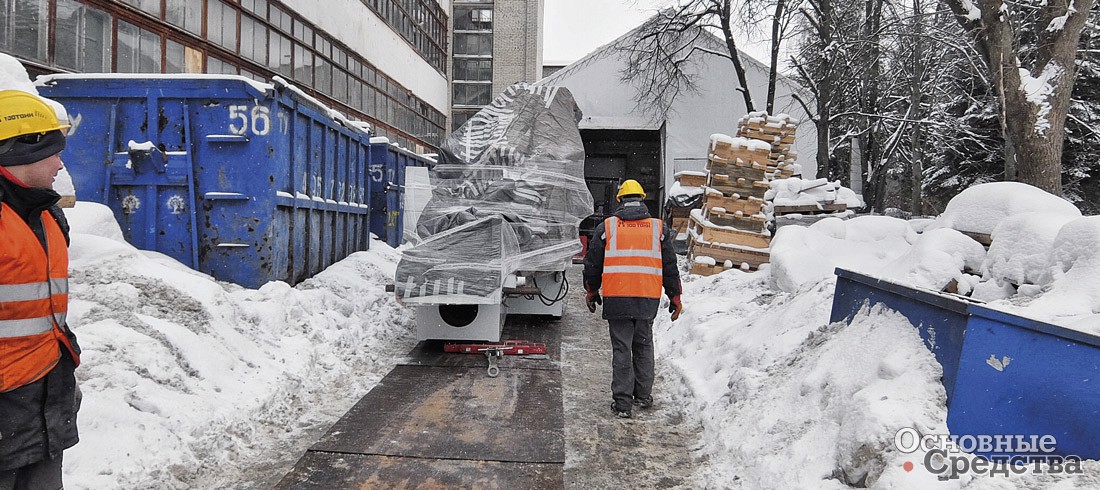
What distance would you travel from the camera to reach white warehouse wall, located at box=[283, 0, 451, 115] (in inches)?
705

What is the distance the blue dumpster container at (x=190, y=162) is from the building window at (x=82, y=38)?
269 cm

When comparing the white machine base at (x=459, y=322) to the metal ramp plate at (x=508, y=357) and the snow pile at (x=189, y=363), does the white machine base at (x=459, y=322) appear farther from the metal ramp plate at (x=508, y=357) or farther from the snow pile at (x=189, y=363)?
the snow pile at (x=189, y=363)

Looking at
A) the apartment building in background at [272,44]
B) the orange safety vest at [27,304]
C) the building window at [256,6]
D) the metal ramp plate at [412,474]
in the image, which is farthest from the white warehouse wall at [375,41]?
the orange safety vest at [27,304]

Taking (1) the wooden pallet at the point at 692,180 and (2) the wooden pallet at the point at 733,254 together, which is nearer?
(2) the wooden pallet at the point at 733,254

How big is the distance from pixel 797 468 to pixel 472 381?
3.37 metres

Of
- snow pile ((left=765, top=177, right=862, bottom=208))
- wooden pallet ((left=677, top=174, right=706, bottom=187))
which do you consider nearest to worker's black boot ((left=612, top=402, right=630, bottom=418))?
snow pile ((left=765, top=177, right=862, bottom=208))

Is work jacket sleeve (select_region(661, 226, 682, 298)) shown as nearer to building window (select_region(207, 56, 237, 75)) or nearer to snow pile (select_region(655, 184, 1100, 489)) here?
snow pile (select_region(655, 184, 1100, 489))

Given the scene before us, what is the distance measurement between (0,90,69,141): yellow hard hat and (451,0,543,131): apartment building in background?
36.3 meters

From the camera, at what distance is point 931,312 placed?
3521 millimetres

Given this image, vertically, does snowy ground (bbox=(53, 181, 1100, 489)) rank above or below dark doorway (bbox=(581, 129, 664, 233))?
below

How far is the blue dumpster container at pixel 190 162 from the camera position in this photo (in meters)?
6.94

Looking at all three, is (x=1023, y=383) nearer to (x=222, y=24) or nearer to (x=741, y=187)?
(x=741, y=187)

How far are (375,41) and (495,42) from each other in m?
17.0

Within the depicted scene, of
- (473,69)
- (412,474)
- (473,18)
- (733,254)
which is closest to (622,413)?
(412,474)
